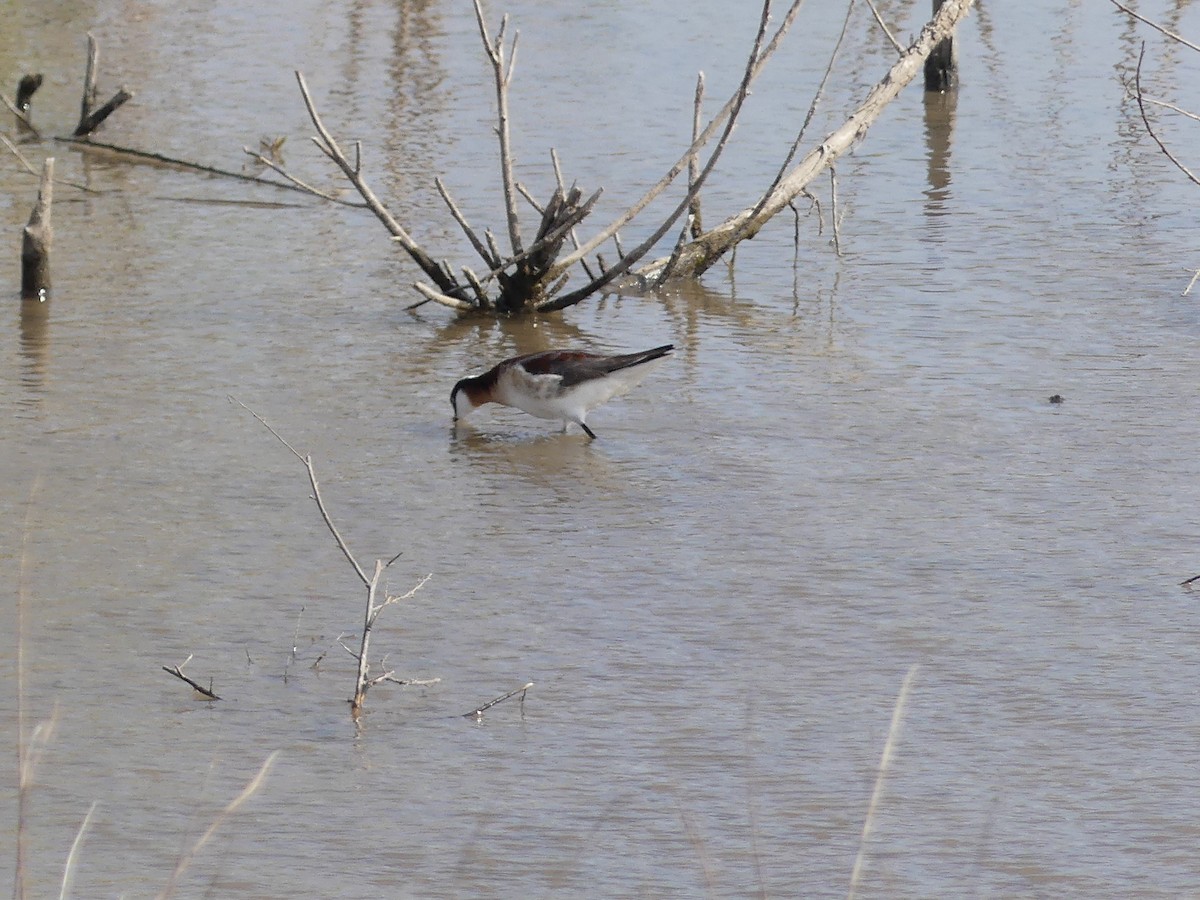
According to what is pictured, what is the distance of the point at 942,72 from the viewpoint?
14.9m

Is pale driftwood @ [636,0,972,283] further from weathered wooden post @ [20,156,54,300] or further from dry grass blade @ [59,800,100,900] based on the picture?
dry grass blade @ [59,800,100,900]

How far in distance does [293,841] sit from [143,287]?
5930 millimetres

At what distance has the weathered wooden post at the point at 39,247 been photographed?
9.36 metres

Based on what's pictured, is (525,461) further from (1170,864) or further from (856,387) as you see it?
(1170,864)

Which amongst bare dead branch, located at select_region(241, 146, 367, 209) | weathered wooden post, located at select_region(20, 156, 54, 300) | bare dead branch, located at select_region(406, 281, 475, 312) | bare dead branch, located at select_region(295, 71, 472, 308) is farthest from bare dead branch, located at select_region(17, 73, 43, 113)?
bare dead branch, located at select_region(406, 281, 475, 312)

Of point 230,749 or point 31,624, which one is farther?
point 31,624

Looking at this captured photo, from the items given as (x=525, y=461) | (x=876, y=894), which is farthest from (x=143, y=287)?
(x=876, y=894)

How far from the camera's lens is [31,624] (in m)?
5.53

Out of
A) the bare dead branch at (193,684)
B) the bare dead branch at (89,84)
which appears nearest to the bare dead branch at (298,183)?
the bare dead branch at (89,84)

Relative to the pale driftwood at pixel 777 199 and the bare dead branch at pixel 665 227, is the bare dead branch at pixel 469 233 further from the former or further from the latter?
the pale driftwood at pixel 777 199

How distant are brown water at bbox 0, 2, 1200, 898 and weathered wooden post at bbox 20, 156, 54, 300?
187 mm

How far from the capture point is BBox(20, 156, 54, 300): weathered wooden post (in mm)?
9359

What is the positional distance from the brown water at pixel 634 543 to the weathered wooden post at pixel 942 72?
1974mm

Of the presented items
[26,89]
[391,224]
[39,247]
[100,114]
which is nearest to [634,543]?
[391,224]
